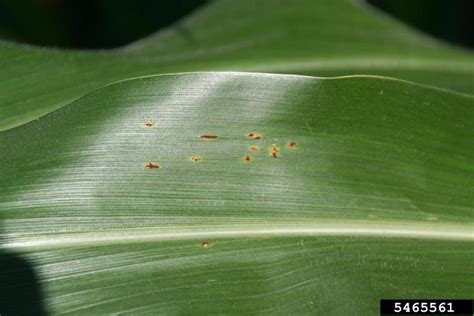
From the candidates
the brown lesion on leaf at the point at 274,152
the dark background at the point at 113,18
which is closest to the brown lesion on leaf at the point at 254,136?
the brown lesion on leaf at the point at 274,152

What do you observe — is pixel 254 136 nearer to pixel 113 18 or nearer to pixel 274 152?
pixel 274 152

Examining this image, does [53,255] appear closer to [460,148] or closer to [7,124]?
[7,124]

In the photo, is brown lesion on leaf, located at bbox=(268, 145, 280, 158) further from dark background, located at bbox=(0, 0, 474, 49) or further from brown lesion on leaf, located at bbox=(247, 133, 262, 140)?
dark background, located at bbox=(0, 0, 474, 49)

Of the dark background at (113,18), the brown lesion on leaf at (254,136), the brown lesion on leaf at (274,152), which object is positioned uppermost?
the dark background at (113,18)

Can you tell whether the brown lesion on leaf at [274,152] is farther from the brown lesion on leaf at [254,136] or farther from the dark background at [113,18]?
the dark background at [113,18]

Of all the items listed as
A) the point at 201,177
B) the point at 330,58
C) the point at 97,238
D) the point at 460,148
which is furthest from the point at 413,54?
the point at 97,238

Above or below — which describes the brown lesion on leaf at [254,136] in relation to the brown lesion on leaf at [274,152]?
above

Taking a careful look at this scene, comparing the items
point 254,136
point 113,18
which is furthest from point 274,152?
point 113,18

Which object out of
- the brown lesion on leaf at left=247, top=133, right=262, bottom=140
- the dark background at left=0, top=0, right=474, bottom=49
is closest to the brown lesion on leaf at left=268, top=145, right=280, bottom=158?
the brown lesion on leaf at left=247, top=133, right=262, bottom=140

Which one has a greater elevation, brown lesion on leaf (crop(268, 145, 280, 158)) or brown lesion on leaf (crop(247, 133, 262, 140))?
brown lesion on leaf (crop(247, 133, 262, 140))
